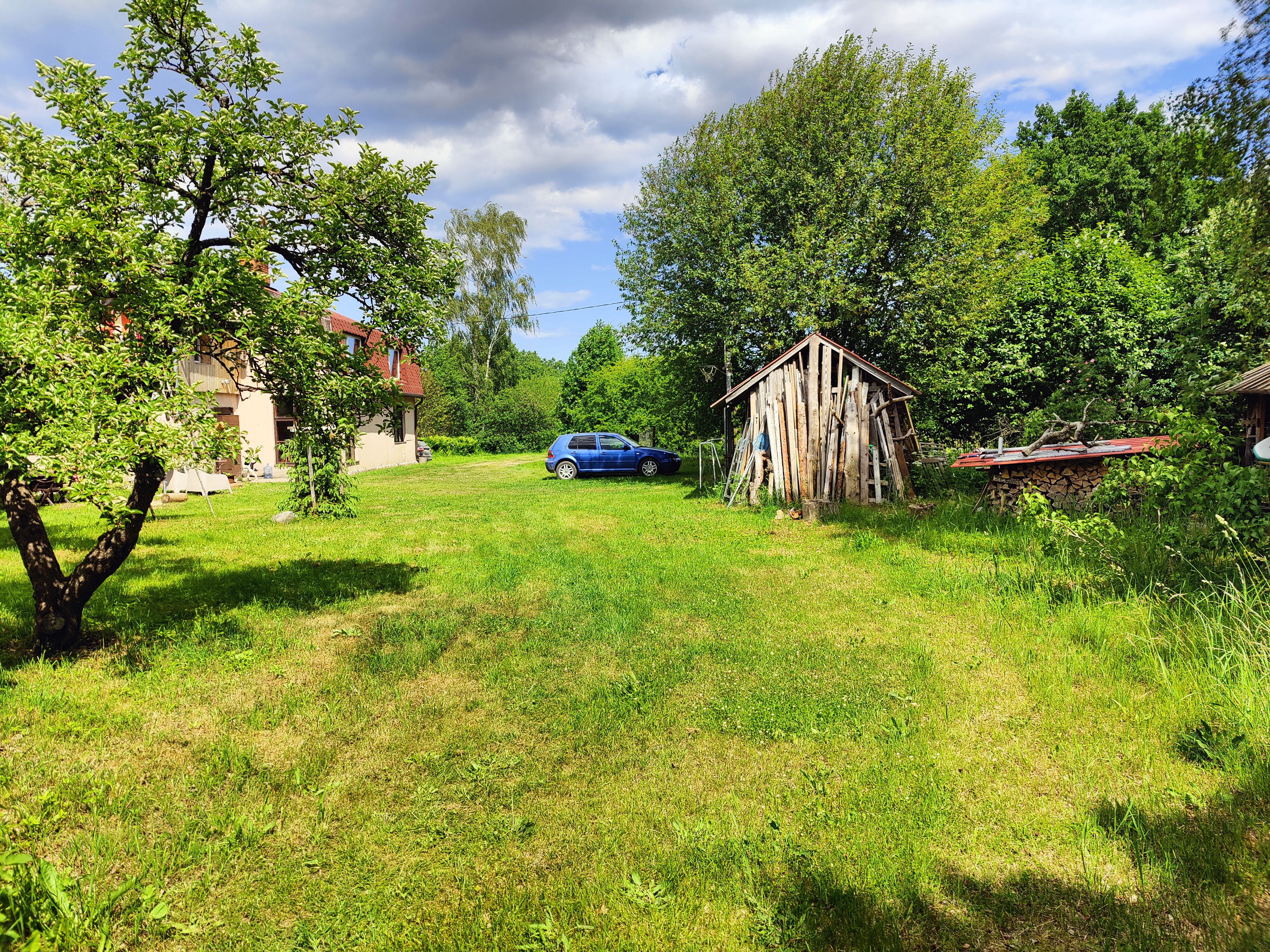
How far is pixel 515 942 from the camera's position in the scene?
2.54m

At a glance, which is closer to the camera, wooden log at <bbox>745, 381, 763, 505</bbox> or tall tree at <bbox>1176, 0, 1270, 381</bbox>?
tall tree at <bbox>1176, 0, 1270, 381</bbox>

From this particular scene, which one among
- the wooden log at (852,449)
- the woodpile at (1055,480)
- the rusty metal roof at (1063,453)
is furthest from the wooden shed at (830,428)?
the woodpile at (1055,480)

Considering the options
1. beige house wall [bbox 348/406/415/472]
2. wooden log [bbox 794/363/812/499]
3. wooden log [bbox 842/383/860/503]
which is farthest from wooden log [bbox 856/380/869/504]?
beige house wall [bbox 348/406/415/472]

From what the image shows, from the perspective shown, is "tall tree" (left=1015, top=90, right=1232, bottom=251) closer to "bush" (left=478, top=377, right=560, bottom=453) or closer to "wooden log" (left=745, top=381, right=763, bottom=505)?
"wooden log" (left=745, top=381, right=763, bottom=505)

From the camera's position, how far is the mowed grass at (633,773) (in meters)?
2.67

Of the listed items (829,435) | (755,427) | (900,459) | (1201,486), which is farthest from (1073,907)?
(755,427)

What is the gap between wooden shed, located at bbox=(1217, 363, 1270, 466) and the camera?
1125 cm

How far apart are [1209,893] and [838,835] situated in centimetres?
153

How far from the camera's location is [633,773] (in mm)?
3732

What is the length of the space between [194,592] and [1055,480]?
1318cm

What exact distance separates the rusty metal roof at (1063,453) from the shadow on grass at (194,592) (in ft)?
33.2

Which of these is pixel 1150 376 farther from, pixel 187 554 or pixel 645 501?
pixel 187 554

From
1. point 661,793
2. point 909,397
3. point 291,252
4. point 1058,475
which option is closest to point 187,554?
point 291,252

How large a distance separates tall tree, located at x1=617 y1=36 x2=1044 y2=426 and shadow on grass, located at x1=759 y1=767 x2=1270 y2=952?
47.6 feet
